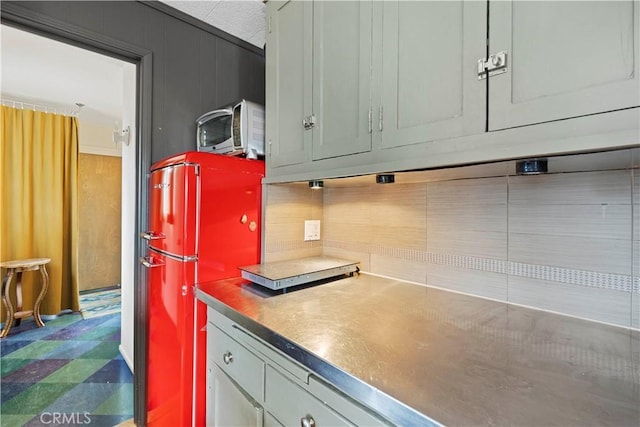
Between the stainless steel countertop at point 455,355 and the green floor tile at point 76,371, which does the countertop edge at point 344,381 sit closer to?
the stainless steel countertop at point 455,355

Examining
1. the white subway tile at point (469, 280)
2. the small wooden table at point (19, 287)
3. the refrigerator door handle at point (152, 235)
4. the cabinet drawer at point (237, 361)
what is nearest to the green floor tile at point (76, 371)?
the small wooden table at point (19, 287)

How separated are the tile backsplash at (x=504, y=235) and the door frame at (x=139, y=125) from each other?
72 centimetres

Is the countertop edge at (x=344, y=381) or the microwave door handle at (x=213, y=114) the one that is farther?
the microwave door handle at (x=213, y=114)

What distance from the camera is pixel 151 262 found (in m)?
1.44

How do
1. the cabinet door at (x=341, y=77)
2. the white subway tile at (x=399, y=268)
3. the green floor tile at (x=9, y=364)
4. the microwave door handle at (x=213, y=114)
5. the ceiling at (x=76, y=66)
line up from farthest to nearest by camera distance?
the green floor tile at (x=9, y=364) < the ceiling at (x=76, y=66) < the microwave door handle at (x=213, y=114) < the white subway tile at (x=399, y=268) < the cabinet door at (x=341, y=77)

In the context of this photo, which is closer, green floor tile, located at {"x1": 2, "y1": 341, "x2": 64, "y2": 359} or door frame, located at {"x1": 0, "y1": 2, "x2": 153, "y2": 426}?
door frame, located at {"x1": 0, "y1": 2, "x2": 153, "y2": 426}

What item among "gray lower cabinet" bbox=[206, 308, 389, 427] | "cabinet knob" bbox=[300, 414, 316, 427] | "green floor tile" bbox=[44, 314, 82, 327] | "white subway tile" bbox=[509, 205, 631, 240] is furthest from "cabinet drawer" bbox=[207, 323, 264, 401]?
"green floor tile" bbox=[44, 314, 82, 327]

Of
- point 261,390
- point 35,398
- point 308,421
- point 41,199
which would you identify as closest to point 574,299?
point 308,421

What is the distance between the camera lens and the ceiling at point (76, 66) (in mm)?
1598

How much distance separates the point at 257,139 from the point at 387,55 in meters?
0.76

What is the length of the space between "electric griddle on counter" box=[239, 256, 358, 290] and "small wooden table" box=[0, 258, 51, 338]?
3.07 metres

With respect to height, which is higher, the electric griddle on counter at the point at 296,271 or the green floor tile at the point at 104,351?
the electric griddle on counter at the point at 296,271

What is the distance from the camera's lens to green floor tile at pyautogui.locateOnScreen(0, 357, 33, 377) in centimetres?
216

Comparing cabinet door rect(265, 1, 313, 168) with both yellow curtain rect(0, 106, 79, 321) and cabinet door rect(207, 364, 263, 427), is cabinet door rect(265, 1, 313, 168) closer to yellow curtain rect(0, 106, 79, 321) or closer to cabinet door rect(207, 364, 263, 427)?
cabinet door rect(207, 364, 263, 427)
